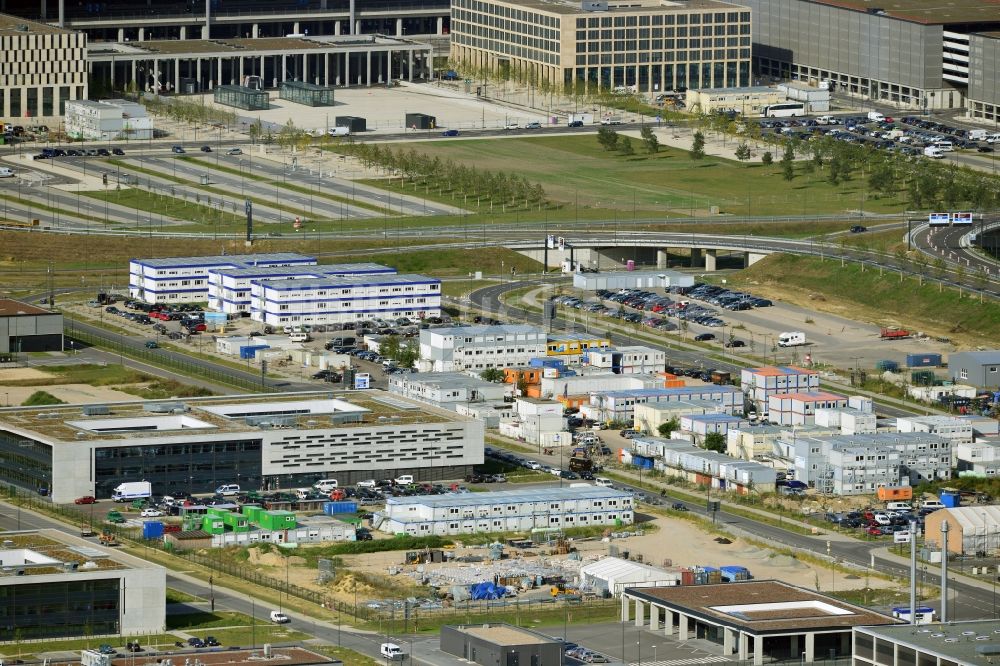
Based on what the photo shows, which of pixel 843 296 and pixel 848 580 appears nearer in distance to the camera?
pixel 848 580

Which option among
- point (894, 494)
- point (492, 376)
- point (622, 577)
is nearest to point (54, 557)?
point (622, 577)

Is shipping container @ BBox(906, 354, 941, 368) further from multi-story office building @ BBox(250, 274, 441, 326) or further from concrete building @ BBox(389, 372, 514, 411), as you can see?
multi-story office building @ BBox(250, 274, 441, 326)

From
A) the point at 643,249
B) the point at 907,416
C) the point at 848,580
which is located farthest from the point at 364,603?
the point at 643,249

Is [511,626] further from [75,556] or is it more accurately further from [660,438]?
[660,438]

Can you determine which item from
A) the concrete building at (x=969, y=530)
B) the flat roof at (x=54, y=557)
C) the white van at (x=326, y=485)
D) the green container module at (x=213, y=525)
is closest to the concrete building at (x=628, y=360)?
the white van at (x=326, y=485)

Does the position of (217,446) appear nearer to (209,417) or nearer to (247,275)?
(209,417)
